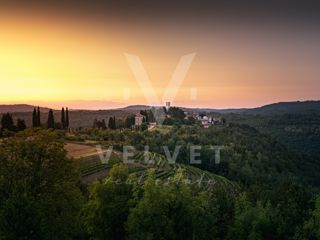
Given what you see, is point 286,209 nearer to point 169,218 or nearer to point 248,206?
point 248,206

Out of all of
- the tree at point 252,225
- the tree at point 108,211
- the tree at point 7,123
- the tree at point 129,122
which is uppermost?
the tree at point 7,123

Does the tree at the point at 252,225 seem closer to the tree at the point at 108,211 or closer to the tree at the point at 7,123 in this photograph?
the tree at the point at 108,211

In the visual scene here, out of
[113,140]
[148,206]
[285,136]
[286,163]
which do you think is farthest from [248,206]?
[285,136]

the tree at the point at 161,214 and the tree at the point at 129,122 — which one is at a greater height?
the tree at the point at 129,122

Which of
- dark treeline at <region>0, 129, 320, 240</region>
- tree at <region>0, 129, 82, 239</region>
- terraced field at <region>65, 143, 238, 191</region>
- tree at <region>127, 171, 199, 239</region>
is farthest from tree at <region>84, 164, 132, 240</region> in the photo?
terraced field at <region>65, 143, 238, 191</region>

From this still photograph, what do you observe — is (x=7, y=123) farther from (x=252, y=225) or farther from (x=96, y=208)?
(x=252, y=225)

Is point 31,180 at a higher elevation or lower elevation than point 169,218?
higher

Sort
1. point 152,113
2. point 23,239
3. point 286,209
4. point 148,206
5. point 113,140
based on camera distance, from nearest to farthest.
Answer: point 23,239
point 148,206
point 286,209
point 113,140
point 152,113

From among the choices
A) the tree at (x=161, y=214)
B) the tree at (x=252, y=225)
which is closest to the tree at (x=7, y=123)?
the tree at (x=161, y=214)
